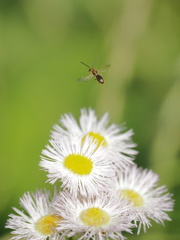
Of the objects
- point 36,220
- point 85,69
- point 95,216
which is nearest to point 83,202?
point 95,216

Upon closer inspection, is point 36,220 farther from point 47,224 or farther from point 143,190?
point 143,190

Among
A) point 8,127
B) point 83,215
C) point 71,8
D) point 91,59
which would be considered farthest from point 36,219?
point 71,8

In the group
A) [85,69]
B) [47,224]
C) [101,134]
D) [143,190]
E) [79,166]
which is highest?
[85,69]

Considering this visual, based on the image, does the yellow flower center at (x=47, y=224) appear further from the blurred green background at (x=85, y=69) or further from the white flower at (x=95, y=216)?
the blurred green background at (x=85, y=69)

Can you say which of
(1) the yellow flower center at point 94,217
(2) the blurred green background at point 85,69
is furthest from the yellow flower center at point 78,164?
(2) the blurred green background at point 85,69

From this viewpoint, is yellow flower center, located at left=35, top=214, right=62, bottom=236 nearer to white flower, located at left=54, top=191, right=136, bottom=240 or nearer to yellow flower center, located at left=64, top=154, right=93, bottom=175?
white flower, located at left=54, top=191, right=136, bottom=240

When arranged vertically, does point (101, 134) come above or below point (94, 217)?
above

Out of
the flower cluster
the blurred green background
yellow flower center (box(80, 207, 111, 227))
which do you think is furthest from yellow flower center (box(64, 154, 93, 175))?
the blurred green background
